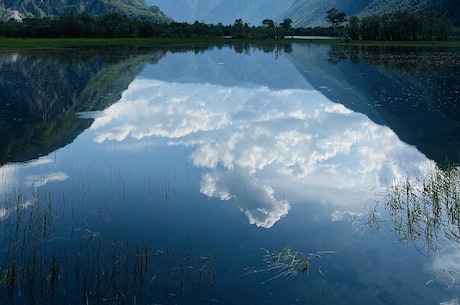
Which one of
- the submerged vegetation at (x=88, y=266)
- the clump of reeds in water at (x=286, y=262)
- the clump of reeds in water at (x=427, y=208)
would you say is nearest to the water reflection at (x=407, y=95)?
the clump of reeds in water at (x=427, y=208)

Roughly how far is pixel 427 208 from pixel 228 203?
291 inches

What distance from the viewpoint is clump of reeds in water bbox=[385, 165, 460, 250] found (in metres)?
15.5

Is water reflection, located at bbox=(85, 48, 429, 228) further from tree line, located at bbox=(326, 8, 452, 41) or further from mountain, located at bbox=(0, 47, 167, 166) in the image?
tree line, located at bbox=(326, 8, 452, 41)

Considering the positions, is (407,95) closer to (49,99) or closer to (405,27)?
(49,99)

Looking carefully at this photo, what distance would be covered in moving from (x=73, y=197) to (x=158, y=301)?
8.63 metres

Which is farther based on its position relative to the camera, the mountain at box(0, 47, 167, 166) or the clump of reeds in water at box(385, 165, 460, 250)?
the mountain at box(0, 47, 167, 166)

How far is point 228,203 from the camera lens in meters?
18.6

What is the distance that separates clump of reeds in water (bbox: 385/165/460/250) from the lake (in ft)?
0.24

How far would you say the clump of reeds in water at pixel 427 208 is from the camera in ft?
51.0

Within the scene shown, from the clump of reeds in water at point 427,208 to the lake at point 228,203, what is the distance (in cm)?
7

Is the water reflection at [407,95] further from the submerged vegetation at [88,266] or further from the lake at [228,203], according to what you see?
the submerged vegetation at [88,266]

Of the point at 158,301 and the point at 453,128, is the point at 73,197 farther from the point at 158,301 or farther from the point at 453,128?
the point at 453,128

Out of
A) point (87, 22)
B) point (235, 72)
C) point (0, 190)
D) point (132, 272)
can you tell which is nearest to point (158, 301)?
point (132, 272)

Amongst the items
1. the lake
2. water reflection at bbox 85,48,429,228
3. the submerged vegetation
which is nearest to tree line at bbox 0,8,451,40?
water reflection at bbox 85,48,429,228
